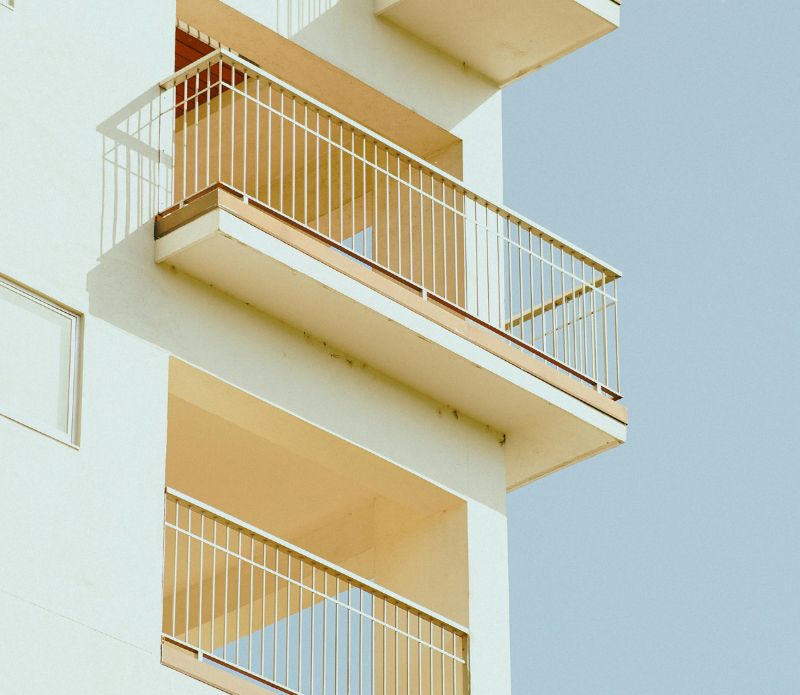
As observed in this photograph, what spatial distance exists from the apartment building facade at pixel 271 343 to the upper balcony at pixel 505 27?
0.09 ft

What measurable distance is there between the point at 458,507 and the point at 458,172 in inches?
150

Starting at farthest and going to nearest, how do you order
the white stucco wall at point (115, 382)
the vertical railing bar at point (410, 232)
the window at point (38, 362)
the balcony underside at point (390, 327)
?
the vertical railing bar at point (410, 232)
the balcony underside at point (390, 327)
the window at point (38, 362)
the white stucco wall at point (115, 382)

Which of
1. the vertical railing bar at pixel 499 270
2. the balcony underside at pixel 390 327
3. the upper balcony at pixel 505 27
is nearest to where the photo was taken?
the balcony underside at pixel 390 327

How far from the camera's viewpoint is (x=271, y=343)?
21594 mm

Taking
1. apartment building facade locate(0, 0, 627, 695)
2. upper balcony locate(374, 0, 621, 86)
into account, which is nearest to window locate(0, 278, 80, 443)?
apartment building facade locate(0, 0, 627, 695)

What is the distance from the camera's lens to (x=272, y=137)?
2550 centimetres

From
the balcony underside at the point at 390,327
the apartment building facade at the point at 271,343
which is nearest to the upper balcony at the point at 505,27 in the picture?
the apartment building facade at the point at 271,343

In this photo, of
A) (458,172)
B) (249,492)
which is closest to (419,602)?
(249,492)

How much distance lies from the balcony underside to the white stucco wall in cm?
19

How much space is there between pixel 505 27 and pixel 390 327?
15.1ft

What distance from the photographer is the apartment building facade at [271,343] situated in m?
19.5

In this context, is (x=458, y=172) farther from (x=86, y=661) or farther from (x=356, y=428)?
(x=86, y=661)

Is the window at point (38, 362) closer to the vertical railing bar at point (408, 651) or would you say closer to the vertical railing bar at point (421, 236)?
the vertical railing bar at point (408, 651)

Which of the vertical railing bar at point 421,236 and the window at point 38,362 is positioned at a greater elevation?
the vertical railing bar at point 421,236
